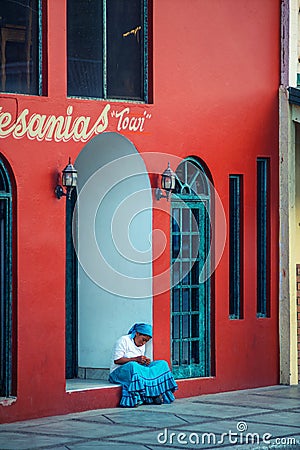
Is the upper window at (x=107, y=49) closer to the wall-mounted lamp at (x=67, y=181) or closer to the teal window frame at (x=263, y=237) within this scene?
the wall-mounted lamp at (x=67, y=181)

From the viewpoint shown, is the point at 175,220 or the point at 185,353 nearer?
the point at 175,220

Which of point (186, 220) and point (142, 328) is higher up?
point (186, 220)

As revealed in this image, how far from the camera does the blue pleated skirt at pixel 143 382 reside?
1316 cm

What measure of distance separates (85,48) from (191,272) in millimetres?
3076

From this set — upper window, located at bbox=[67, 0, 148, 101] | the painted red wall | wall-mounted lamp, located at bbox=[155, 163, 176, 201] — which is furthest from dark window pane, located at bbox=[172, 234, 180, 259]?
upper window, located at bbox=[67, 0, 148, 101]

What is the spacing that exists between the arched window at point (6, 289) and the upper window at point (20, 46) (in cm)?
92

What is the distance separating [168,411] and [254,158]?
365cm

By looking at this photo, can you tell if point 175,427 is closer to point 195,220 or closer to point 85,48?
point 195,220

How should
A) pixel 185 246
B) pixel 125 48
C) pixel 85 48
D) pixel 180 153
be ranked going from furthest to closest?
pixel 185 246, pixel 180 153, pixel 125 48, pixel 85 48

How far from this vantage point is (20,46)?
1252cm

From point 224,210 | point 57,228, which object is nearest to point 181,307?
point 224,210

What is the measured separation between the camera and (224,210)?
14531 mm

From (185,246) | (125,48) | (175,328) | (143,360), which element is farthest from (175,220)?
(125,48)

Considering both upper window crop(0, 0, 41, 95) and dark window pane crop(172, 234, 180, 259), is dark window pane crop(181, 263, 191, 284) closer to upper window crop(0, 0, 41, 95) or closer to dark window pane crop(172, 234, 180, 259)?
dark window pane crop(172, 234, 180, 259)
